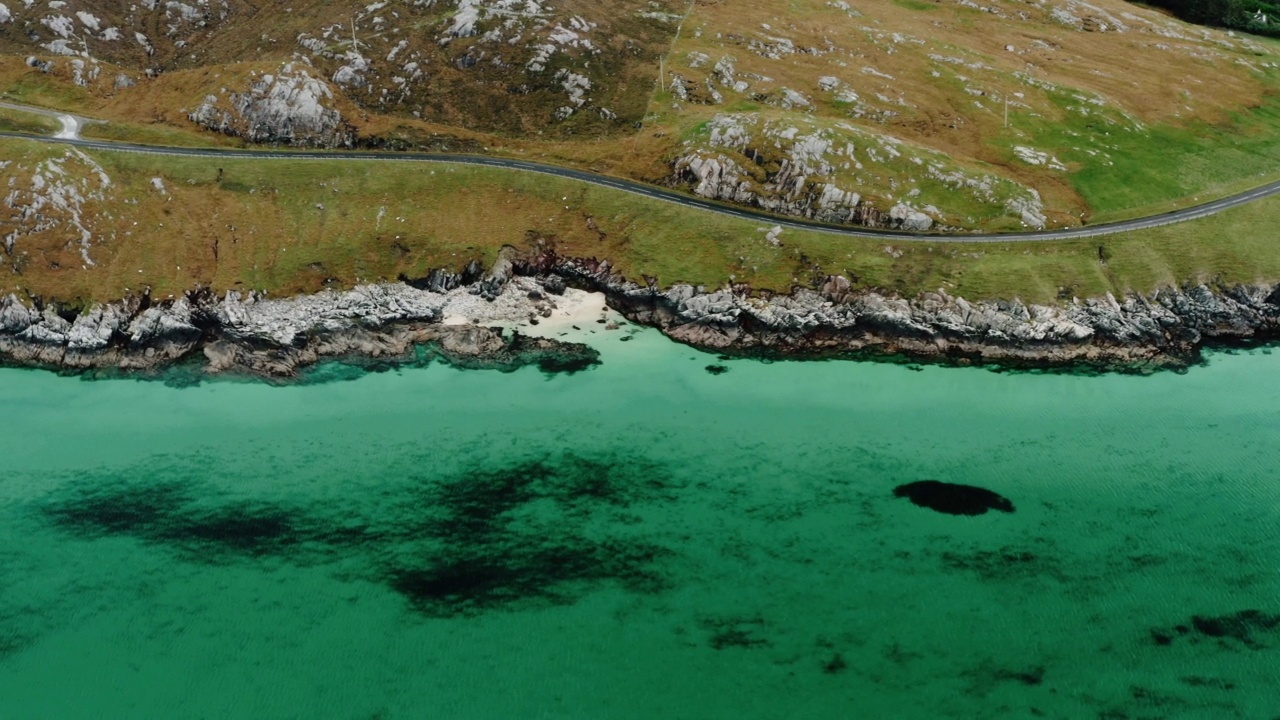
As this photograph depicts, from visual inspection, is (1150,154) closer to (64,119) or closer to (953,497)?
(953,497)

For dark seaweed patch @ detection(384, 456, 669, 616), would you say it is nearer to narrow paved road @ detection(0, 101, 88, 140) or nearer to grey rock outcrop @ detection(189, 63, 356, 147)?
grey rock outcrop @ detection(189, 63, 356, 147)

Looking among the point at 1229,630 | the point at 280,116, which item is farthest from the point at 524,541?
the point at 280,116

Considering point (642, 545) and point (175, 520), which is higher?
point (642, 545)

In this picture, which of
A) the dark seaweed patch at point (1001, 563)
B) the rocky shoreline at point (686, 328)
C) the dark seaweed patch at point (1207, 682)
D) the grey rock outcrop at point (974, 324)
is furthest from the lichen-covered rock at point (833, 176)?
the dark seaweed patch at point (1207, 682)

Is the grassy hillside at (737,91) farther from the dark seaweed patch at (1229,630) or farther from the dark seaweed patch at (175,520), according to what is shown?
the dark seaweed patch at (175,520)

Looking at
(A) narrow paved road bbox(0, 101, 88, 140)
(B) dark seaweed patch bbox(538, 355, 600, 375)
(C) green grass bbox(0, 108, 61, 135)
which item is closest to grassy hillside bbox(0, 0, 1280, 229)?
(A) narrow paved road bbox(0, 101, 88, 140)

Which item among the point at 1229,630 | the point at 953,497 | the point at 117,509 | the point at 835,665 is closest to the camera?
the point at 835,665

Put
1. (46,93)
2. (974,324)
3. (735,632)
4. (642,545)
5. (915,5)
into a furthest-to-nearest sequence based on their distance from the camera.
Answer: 1. (915,5)
2. (46,93)
3. (974,324)
4. (642,545)
5. (735,632)
